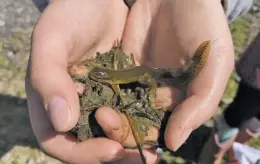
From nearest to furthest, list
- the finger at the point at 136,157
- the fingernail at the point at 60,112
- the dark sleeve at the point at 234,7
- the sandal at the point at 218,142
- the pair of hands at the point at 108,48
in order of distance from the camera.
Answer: the fingernail at the point at 60,112, the pair of hands at the point at 108,48, the finger at the point at 136,157, the dark sleeve at the point at 234,7, the sandal at the point at 218,142

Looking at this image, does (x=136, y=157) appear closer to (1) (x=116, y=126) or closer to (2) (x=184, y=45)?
(1) (x=116, y=126)

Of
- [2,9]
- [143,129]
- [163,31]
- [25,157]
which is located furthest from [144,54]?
[2,9]

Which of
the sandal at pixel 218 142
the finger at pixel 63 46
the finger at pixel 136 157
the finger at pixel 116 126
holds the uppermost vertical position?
the finger at pixel 63 46

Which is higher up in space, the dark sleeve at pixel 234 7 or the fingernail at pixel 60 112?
the dark sleeve at pixel 234 7

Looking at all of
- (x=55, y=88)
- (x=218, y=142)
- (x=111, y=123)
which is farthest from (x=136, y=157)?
(x=218, y=142)

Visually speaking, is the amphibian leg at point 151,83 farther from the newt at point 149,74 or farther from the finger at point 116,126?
the finger at point 116,126

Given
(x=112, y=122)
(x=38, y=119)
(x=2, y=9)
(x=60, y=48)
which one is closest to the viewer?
(x=112, y=122)

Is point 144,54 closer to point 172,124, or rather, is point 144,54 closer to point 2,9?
point 172,124

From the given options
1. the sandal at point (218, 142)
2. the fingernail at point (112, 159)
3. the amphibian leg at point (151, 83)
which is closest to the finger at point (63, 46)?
the fingernail at point (112, 159)
